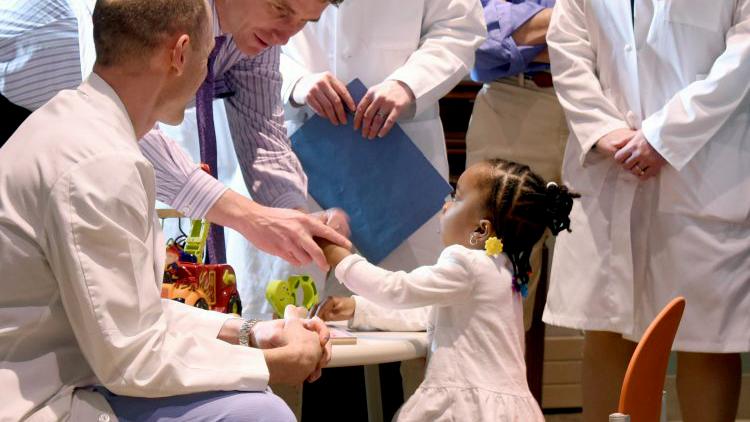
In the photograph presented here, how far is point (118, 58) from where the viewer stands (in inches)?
66.8

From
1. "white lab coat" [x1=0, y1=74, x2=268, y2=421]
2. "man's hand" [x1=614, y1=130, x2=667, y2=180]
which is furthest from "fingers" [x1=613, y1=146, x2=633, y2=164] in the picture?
"white lab coat" [x1=0, y1=74, x2=268, y2=421]

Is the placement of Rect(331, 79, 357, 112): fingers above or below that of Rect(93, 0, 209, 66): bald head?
below

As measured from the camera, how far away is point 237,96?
286 centimetres

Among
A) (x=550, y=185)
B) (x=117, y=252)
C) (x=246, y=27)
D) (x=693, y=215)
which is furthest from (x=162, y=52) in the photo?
(x=693, y=215)

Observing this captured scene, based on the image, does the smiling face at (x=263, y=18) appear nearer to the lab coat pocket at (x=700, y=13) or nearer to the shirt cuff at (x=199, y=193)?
the shirt cuff at (x=199, y=193)

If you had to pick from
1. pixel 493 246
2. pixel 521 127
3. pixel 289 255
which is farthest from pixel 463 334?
pixel 521 127

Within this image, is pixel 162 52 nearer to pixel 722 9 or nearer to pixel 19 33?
pixel 19 33

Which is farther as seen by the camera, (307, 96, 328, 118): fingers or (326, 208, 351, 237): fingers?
(307, 96, 328, 118): fingers

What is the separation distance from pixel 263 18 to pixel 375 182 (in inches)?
23.1

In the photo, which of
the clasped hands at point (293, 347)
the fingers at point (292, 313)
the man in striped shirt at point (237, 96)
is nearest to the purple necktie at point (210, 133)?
the man in striped shirt at point (237, 96)

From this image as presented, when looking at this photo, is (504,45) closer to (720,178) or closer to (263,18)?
(720,178)

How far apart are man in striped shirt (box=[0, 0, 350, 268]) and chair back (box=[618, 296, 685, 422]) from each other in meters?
0.79

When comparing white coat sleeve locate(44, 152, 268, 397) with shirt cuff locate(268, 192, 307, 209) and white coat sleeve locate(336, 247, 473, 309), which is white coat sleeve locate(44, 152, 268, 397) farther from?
shirt cuff locate(268, 192, 307, 209)

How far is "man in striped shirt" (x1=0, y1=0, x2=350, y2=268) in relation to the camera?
2.21 metres
